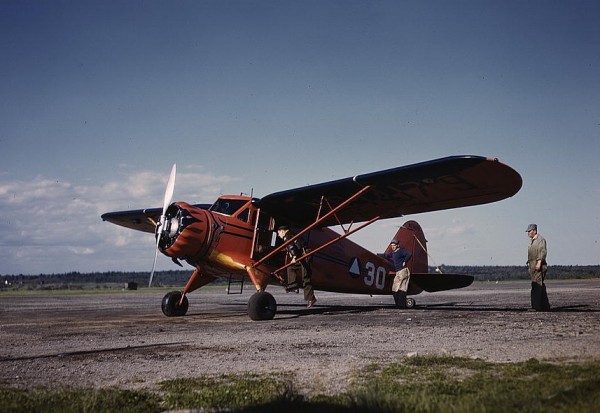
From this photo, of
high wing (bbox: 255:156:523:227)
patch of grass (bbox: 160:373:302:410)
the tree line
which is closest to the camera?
patch of grass (bbox: 160:373:302:410)

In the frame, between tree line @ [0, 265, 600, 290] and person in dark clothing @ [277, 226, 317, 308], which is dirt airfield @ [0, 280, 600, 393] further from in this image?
tree line @ [0, 265, 600, 290]

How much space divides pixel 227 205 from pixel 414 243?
8403mm

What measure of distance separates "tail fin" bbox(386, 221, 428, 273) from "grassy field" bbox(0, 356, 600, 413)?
44.9ft

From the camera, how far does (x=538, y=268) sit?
1173 cm

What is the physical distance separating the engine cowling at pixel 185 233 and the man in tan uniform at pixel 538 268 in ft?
25.2

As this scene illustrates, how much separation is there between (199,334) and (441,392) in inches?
212

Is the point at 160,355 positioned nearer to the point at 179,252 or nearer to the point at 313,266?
the point at 179,252

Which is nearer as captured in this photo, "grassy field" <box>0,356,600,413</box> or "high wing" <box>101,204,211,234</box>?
"grassy field" <box>0,356,600,413</box>

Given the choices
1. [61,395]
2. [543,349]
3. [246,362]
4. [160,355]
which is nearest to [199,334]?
[160,355]

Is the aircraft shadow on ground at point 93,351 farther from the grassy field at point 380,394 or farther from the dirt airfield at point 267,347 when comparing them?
the grassy field at point 380,394

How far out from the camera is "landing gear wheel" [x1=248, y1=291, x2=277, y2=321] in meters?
11.0

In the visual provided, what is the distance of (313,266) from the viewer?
14.0 metres

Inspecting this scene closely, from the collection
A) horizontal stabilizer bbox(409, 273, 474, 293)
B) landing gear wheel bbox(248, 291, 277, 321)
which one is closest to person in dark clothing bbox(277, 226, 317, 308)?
landing gear wheel bbox(248, 291, 277, 321)

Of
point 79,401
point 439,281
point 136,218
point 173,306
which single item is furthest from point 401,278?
point 79,401
